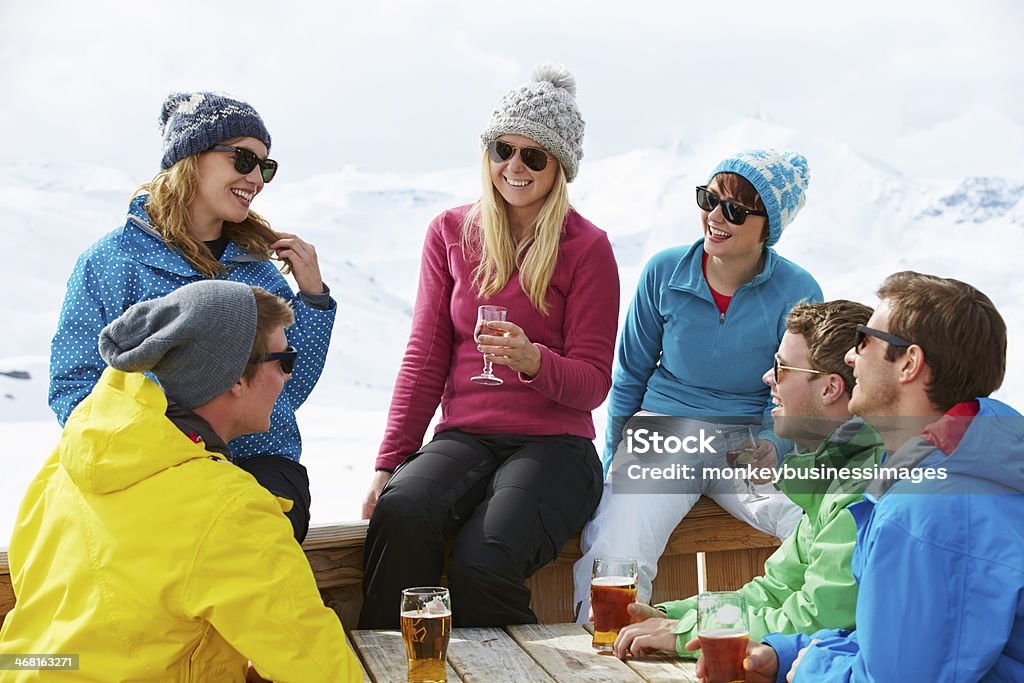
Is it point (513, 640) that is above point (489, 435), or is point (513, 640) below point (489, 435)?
below

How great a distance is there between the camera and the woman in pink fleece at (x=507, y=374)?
3299 mm

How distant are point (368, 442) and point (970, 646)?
13.1 metres

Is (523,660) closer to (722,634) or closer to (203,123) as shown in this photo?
(722,634)

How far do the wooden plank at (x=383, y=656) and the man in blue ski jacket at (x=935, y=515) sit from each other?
2.07 ft

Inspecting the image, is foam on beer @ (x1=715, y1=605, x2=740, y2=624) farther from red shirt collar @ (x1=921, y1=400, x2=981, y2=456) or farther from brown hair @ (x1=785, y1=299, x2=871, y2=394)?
brown hair @ (x1=785, y1=299, x2=871, y2=394)

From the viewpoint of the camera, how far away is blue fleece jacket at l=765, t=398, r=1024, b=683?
1934 mm

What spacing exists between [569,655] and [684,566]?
150 centimetres

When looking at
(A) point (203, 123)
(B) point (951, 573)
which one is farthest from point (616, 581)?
(A) point (203, 123)

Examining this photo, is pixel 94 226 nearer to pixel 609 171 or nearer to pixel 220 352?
pixel 609 171

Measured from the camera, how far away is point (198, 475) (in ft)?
6.77

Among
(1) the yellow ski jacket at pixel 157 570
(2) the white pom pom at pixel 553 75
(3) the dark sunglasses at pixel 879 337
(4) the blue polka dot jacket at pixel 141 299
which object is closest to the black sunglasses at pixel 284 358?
(1) the yellow ski jacket at pixel 157 570

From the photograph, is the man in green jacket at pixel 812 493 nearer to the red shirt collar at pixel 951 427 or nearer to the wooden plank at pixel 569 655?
the wooden plank at pixel 569 655

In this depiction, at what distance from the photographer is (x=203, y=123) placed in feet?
11.0

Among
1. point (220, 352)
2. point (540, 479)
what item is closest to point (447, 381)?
point (540, 479)
